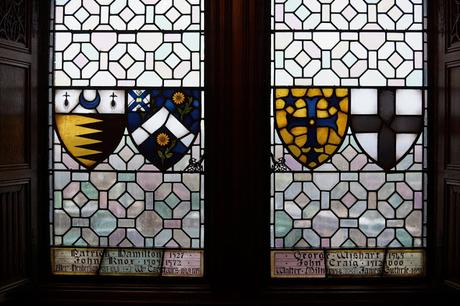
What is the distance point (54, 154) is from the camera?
269cm

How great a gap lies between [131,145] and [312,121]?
82cm

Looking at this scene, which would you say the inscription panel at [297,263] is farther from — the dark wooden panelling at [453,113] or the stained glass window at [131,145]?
the dark wooden panelling at [453,113]

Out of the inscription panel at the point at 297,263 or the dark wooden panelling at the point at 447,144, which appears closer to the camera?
the dark wooden panelling at the point at 447,144

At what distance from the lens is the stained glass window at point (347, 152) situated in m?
2.65

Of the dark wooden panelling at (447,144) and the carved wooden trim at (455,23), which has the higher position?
the carved wooden trim at (455,23)

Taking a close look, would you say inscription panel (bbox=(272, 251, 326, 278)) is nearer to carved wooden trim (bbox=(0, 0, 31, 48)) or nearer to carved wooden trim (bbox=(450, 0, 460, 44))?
carved wooden trim (bbox=(450, 0, 460, 44))

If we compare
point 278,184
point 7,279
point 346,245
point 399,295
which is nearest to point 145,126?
point 278,184

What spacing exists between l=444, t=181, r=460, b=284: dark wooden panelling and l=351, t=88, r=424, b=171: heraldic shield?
0.27 metres

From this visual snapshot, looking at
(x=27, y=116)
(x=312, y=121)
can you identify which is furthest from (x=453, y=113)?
(x=27, y=116)

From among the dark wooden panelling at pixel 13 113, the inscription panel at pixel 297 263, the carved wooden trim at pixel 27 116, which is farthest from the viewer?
the inscription panel at pixel 297 263

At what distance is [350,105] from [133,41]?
3.37ft

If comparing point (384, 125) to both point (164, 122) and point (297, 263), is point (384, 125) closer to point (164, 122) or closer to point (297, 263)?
point (297, 263)

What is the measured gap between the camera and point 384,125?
2.65 meters

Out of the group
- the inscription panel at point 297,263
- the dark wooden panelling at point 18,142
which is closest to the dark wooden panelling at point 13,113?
the dark wooden panelling at point 18,142
